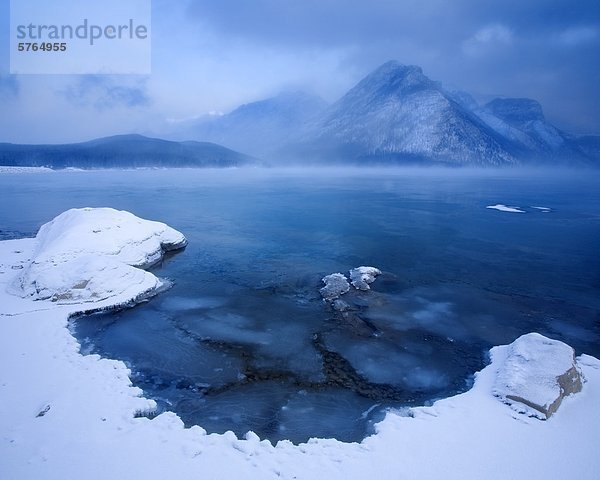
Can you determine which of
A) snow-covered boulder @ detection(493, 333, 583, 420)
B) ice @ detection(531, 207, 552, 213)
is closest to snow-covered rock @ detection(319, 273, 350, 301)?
snow-covered boulder @ detection(493, 333, 583, 420)

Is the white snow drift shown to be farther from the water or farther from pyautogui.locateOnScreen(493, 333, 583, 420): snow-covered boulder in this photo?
pyautogui.locateOnScreen(493, 333, 583, 420): snow-covered boulder

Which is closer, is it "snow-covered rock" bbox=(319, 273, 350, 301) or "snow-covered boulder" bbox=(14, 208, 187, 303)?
"snow-covered boulder" bbox=(14, 208, 187, 303)

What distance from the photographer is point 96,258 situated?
1681cm

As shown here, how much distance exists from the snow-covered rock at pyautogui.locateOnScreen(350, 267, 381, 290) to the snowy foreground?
7.22 m

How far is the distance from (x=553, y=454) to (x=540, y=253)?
892 inches

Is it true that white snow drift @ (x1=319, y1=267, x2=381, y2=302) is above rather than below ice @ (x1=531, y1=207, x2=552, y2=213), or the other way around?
below

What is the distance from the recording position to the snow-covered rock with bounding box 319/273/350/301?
54.6ft

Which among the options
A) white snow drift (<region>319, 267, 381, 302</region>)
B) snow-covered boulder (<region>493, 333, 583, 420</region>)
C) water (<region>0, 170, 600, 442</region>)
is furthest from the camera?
white snow drift (<region>319, 267, 381, 302</region>)

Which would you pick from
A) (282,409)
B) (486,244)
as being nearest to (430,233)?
(486,244)

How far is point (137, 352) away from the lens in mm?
11750

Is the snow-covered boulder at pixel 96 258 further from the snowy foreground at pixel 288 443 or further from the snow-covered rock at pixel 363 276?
the snow-covered rock at pixel 363 276

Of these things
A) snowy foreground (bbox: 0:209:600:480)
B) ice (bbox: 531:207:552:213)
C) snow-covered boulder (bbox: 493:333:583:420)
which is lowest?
snowy foreground (bbox: 0:209:600:480)

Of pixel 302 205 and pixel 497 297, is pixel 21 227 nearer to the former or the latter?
pixel 302 205

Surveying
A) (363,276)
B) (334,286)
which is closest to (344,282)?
(334,286)
